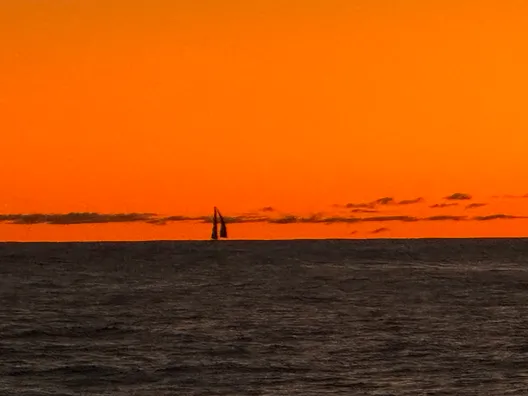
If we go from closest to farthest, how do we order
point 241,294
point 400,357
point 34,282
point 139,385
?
point 139,385
point 400,357
point 241,294
point 34,282

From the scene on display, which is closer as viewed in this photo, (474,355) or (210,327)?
(474,355)

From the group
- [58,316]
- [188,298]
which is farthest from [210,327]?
[188,298]

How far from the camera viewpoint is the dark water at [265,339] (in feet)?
154

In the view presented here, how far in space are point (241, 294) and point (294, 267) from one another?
214 ft

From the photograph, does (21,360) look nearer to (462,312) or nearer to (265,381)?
(265,381)

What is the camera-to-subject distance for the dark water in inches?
1849

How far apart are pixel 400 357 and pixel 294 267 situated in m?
111

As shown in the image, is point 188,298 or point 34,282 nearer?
point 188,298

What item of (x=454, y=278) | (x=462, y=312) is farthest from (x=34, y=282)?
(x=462, y=312)

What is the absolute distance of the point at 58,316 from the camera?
77438 mm

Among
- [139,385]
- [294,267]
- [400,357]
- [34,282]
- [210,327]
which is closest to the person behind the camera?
[139,385]

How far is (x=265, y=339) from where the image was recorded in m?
61.6

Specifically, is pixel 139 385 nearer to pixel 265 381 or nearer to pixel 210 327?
pixel 265 381

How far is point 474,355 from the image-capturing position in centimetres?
5462
